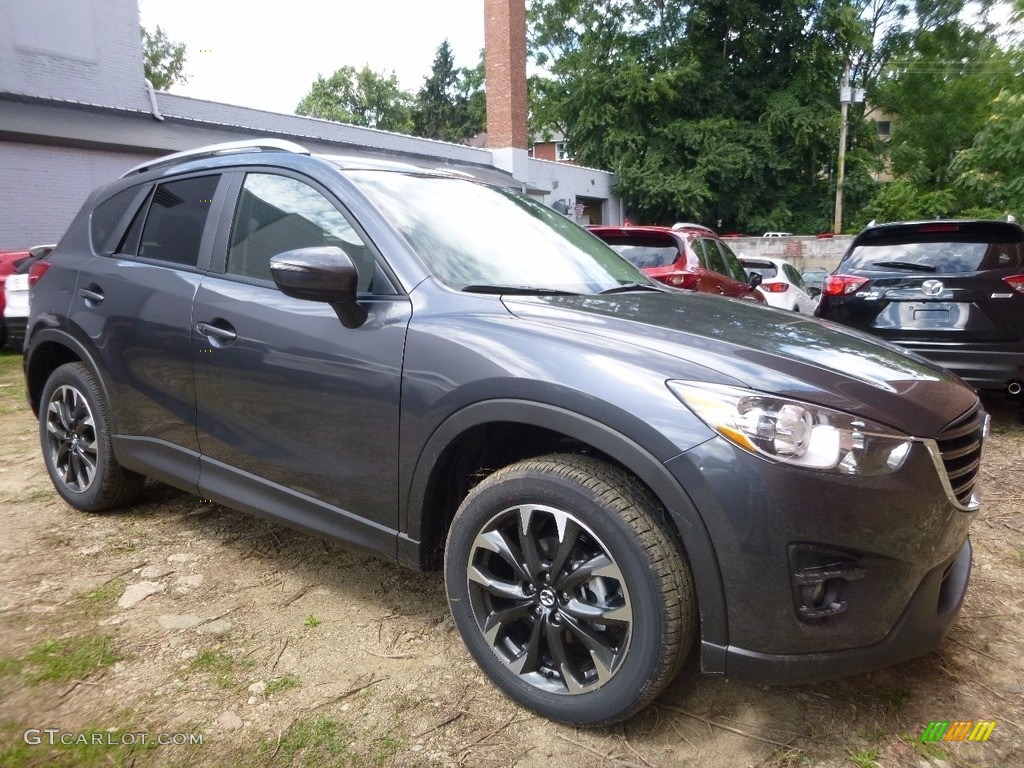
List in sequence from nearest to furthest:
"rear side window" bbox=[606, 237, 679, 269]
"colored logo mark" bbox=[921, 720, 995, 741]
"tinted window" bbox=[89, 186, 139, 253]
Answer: "colored logo mark" bbox=[921, 720, 995, 741] < "tinted window" bbox=[89, 186, 139, 253] < "rear side window" bbox=[606, 237, 679, 269]

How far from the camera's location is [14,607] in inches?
113

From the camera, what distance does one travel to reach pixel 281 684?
2408mm

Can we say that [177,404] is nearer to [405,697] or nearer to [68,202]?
[405,697]

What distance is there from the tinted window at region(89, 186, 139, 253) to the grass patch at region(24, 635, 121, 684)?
184 centimetres

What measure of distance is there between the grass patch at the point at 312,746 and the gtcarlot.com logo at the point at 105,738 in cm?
22

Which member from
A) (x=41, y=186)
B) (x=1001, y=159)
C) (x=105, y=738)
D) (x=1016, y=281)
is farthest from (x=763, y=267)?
(x=105, y=738)

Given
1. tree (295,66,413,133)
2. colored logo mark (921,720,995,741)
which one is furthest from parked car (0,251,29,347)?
tree (295,66,413,133)

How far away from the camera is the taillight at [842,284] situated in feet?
19.7

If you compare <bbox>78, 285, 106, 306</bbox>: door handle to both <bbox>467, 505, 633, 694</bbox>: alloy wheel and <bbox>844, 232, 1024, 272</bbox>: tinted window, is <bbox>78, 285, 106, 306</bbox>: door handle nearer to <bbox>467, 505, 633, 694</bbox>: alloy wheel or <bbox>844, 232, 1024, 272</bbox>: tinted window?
<bbox>467, 505, 633, 694</bbox>: alloy wheel

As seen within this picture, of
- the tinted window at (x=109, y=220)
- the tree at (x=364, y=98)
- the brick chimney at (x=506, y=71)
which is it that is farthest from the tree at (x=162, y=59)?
the tinted window at (x=109, y=220)

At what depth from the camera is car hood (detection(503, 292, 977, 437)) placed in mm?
1971

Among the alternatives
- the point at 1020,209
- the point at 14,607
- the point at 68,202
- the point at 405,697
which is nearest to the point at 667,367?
the point at 405,697

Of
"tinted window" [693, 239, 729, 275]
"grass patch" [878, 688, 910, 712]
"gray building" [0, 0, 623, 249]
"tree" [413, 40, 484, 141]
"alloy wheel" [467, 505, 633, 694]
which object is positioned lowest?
"grass patch" [878, 688, 910, 712]

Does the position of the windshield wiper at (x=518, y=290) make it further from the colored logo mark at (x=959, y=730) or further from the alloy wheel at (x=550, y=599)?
the colored logo mark at (x=959, y=730)
